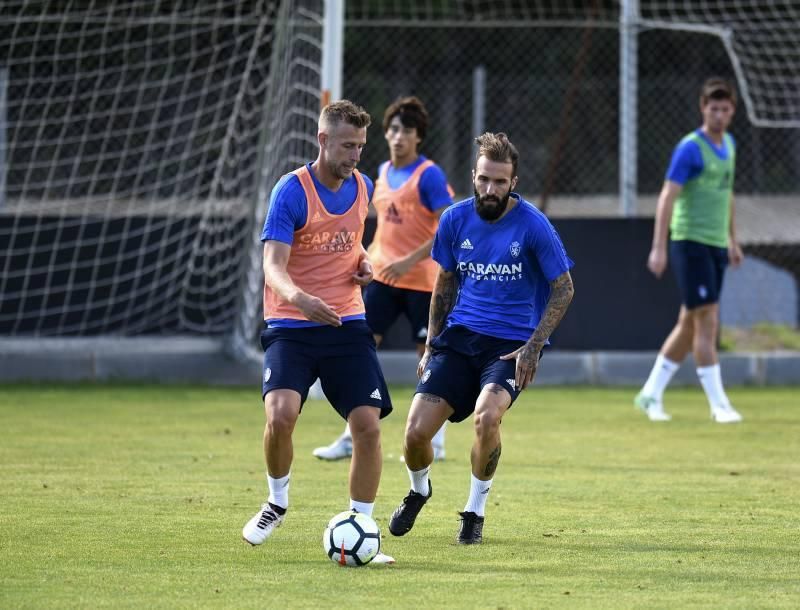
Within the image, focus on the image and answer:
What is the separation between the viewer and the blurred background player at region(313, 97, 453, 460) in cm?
936

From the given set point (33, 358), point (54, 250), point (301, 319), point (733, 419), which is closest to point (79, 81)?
point (54, 250)

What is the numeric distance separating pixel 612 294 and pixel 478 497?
323 inches

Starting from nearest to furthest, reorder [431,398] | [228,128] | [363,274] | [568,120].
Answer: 1. [363,274]
2. [431,398]
3. [228,128]
4. [568,120]

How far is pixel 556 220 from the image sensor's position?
14.4m

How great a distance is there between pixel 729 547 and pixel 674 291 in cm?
840

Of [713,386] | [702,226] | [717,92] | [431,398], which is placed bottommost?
[713,386]

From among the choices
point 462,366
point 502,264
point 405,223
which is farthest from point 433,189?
point 462,366

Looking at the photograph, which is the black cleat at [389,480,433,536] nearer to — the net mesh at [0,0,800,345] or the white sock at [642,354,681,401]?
the white sock at [642,354,681,401]

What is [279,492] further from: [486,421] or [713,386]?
[713,386]

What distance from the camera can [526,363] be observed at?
258 inches

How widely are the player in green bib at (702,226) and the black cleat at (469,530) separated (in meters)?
5.11

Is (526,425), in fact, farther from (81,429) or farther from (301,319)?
(301,319)

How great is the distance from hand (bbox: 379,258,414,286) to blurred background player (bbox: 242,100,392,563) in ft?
7.61

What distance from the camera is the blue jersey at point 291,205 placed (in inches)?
251
